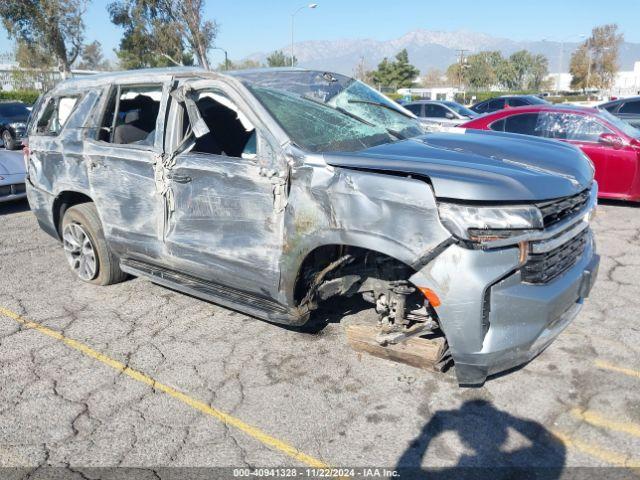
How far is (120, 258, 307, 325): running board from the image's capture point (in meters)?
3.65

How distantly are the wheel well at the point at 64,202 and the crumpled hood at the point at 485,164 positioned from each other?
9.80 feet

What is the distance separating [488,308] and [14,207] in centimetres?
851

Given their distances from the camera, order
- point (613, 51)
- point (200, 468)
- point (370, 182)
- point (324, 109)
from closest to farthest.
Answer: point (200, 468)
point (370, 182)
point (324, 109)
point (613, 51)

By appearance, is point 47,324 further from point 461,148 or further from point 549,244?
point 549,244

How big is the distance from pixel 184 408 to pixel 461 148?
238 cm

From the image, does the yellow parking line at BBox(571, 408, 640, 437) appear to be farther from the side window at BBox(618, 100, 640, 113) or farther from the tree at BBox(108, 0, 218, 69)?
the tree at BBox(108, 0, 218, 69)

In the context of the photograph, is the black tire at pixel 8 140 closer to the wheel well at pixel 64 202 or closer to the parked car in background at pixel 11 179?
the parked car in background at pixel 11 179

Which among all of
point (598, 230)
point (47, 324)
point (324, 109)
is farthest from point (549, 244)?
point (598, 230)

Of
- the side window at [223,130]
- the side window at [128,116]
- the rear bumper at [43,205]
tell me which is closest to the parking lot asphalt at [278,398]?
the rear bumper at [43,205]

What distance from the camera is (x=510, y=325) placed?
287 centimetres

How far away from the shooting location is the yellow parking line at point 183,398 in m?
2.87

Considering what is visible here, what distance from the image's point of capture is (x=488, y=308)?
2822 millimetres

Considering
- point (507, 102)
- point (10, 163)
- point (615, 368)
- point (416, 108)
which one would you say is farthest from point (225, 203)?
point (507, 102)

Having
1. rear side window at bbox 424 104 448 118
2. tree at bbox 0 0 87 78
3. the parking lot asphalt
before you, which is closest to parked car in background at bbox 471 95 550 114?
rear side window at bbox 424 104 448 118
